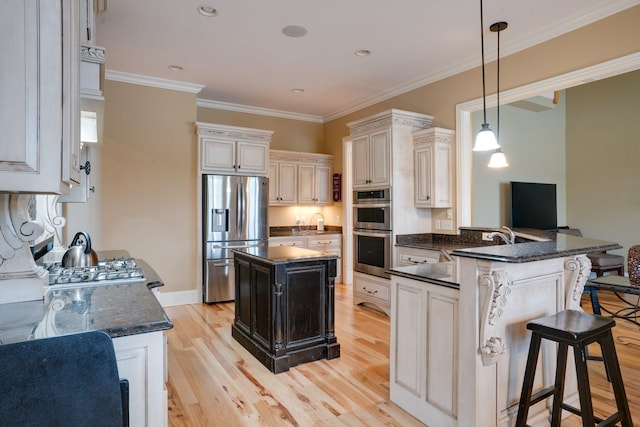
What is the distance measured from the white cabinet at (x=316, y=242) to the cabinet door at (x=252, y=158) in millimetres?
1088

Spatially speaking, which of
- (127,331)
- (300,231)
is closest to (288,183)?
(300,231)

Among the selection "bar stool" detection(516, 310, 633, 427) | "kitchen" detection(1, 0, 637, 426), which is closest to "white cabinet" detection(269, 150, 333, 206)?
"kitchen" detection(1, 0, 637, 426)

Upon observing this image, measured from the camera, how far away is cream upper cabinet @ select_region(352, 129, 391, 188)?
4414 mm

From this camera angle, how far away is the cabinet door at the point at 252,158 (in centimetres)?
518

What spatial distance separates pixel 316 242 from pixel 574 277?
163 inches

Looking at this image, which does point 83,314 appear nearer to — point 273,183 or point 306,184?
point 273,183

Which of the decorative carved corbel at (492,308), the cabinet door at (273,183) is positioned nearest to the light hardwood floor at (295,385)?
the decorative carved corbel at (492,308)

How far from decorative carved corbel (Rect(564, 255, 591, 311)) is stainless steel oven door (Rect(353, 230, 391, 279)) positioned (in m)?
2.23

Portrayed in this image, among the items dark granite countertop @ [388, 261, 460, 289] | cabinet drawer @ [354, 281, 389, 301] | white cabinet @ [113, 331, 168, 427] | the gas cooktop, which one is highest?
the gas cooktop

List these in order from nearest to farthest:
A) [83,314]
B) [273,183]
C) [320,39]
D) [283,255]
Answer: [83,314], [283,255], [320,39], [273,183]

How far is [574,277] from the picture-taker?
2164 mm

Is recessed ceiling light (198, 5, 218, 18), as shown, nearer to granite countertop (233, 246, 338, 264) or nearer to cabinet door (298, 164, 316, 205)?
granite countertop (233, 246, 338, 264)

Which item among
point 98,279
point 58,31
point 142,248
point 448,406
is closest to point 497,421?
point 448,406

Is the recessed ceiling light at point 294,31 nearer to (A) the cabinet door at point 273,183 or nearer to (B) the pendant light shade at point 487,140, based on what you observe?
(B) the pendant light shade at point 487,140
